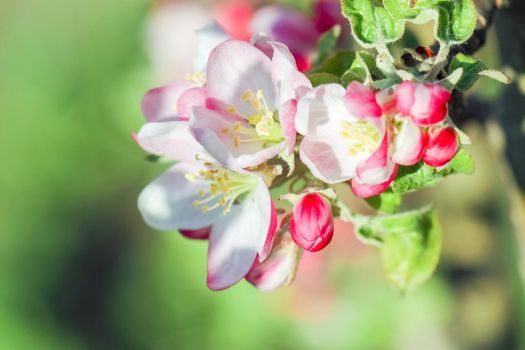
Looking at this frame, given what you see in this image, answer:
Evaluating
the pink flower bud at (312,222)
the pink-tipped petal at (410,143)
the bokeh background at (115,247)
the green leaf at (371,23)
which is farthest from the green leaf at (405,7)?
the bokeh background at (115,247)

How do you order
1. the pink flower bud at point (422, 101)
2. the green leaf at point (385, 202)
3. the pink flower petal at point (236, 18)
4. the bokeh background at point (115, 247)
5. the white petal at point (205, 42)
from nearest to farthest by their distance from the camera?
1. the pink flower bud at point (422, 101)
2. the green leaf at point (385, 202)
3. the white petal at point (205, 42)
4. the pink flower petal at point (236, 18)
5. the bokeh background at point (115, 247)

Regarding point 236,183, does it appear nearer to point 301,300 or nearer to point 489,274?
point 489,274

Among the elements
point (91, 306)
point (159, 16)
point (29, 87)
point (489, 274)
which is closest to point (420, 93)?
point (489, 274)

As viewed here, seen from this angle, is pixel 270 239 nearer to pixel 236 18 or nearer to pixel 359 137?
pixel 359 137

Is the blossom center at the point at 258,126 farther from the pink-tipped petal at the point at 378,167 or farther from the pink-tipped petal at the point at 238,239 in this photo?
the pink-tipped petal at the point at 378,167

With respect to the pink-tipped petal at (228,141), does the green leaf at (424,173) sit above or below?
below
